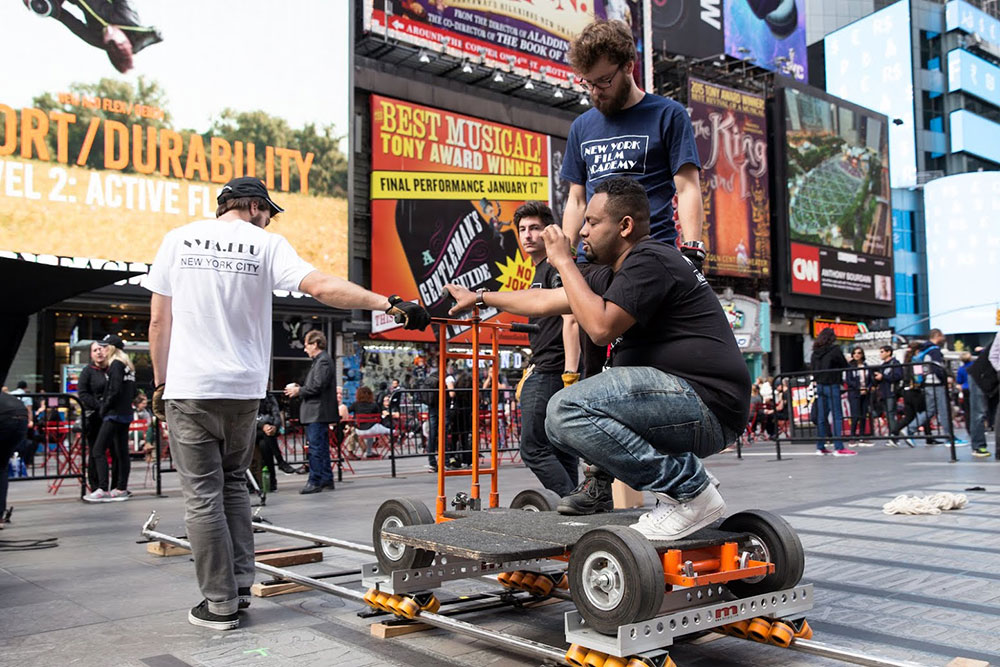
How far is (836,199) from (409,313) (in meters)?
41.1

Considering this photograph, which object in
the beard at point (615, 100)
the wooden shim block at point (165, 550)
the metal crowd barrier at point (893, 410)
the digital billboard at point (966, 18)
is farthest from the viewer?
the digital billboard at point (966, 18)

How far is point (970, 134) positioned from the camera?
61969mm

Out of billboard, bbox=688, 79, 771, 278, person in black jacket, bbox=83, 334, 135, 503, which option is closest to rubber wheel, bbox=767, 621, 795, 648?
person in black jacket, bbox=83, 334, 135, 503

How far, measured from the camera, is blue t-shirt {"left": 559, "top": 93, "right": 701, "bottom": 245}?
155 inches

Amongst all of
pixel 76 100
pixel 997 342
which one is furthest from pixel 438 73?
pixel 997 342

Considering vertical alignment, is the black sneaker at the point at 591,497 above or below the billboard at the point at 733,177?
below

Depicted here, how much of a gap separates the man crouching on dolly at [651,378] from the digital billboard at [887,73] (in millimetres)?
65321

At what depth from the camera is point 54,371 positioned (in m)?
21.0

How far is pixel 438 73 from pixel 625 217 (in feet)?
88.3

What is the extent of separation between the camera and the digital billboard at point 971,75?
2422 inches

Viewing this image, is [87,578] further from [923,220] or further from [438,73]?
[923,220]

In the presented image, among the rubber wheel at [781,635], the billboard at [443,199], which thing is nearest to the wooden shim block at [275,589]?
the rubber wheel at [781,635]

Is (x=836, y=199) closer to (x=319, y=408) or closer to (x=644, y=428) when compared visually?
(x=319, y=408)

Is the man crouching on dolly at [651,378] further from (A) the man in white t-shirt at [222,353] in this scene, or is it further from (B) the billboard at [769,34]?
(B) the billboard at [769,34]
